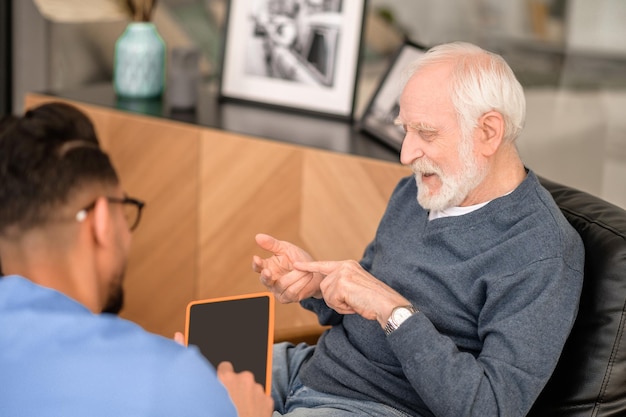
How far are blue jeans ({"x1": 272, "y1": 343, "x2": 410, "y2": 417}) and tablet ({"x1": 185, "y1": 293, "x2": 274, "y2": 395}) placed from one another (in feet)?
0.67

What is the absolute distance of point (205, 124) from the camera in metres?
3.06

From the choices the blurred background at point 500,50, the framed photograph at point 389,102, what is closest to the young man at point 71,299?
the framed photograph at point 389,102

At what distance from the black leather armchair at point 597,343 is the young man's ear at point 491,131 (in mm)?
241

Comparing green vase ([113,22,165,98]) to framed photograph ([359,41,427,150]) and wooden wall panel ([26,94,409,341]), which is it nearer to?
wooden wall panel ([26,94,409,341])

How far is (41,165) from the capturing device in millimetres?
1403

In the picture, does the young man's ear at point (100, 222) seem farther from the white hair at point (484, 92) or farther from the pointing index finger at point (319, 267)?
the white hair at point (484, 92)

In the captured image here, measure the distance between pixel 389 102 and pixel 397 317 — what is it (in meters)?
1.20

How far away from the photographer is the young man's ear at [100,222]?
1.43 meters

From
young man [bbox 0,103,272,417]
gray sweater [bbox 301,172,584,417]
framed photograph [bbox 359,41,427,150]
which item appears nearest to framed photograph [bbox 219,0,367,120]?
framed photograph [bbox 359,41,427,150]

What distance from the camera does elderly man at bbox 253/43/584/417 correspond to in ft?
5.62

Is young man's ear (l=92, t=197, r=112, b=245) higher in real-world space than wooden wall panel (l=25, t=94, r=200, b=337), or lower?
higher

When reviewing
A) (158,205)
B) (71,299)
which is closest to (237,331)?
(71,299)

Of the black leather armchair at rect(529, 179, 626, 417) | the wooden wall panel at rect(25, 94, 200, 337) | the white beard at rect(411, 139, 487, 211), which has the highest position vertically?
the white beard at rect(411, 139, 487, 211)

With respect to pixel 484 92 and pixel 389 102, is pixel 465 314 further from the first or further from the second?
pixel 389 102
